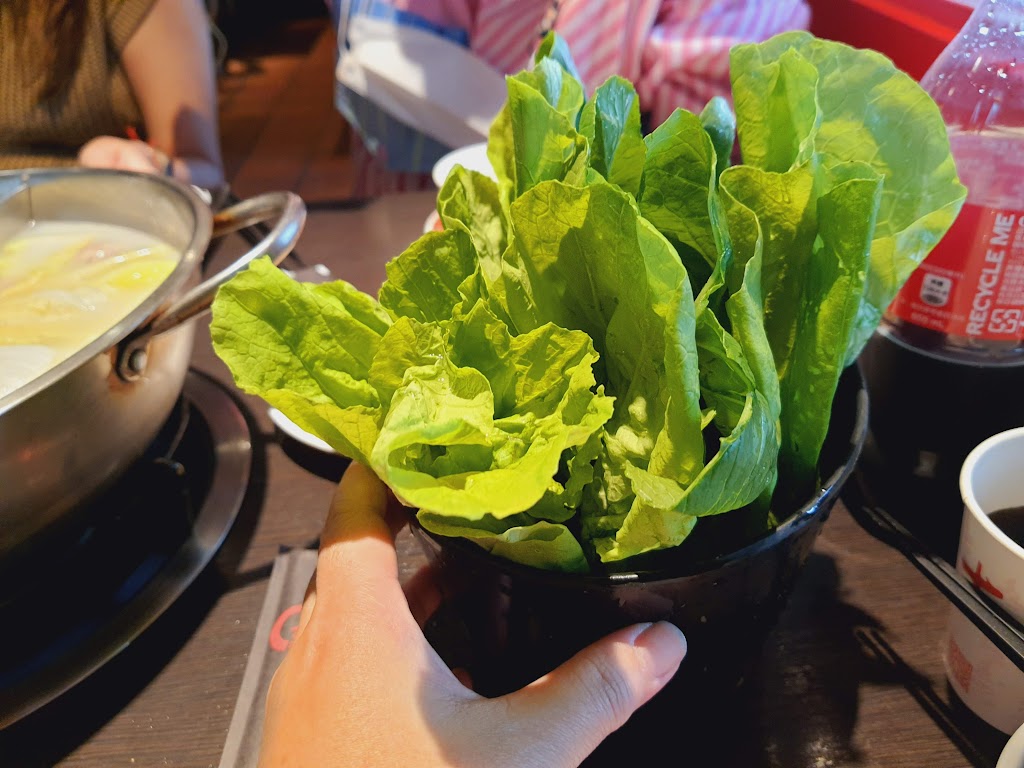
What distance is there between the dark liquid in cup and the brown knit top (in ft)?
3.85

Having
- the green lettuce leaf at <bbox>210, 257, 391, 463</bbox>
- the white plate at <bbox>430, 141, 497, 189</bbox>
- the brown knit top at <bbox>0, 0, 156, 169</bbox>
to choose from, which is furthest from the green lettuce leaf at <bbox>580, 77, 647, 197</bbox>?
the brown knit top at <bbox>0, 0, 156, 169</bbox>

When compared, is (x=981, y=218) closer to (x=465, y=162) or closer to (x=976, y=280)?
(x=976, y=280)

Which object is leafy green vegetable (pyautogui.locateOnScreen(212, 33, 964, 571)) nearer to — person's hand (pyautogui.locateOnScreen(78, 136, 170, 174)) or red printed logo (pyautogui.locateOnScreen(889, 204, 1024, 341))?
red printed logo (pyautogui.locateOnScreen(889, 204, 1024, 341))

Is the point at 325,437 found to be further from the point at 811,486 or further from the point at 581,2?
the point at 581,2

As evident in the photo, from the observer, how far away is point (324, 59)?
2855 millimetres

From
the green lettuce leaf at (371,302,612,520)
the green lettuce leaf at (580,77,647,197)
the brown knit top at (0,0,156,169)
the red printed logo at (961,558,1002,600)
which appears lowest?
the brown knit top at (0,0,156,169)

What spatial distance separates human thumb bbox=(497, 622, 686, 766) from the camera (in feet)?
0.89

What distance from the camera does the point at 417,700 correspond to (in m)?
0.28

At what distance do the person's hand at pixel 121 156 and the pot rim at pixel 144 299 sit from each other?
274 mm

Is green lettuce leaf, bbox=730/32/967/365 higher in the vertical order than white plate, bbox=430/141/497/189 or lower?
higher

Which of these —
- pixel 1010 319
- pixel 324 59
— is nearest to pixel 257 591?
pixel 1010 319

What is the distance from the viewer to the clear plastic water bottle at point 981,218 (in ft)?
1.29

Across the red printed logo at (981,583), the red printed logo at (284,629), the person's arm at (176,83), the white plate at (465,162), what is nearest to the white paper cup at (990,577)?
the red printed logo at (981,583)

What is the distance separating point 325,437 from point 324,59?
2.93m
